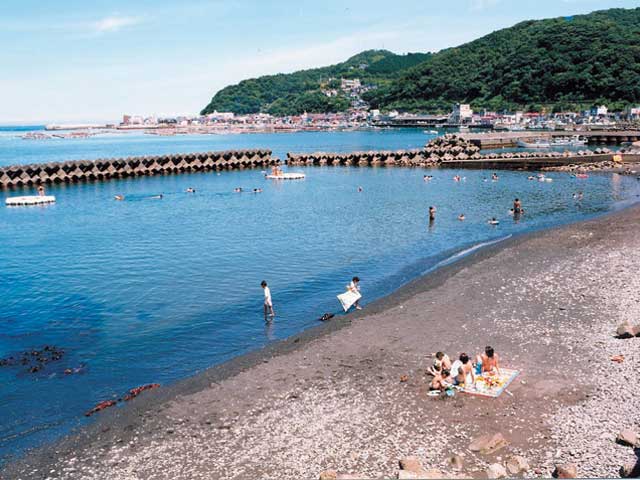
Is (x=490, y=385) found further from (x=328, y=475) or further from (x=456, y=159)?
(x=456, y=159)

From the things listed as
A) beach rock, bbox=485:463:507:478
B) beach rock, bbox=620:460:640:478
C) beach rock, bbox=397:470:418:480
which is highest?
beach rock, bbox=397:470:418:480

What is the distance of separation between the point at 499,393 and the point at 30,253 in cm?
3435

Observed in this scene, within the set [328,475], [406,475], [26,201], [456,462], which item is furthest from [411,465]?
[26,201]

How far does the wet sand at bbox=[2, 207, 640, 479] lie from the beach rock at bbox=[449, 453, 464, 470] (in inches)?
6.0

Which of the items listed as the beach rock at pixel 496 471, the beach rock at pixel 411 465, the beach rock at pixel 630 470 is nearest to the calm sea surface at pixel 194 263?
the beach rock at pixel 411 465

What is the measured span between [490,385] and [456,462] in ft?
13.2

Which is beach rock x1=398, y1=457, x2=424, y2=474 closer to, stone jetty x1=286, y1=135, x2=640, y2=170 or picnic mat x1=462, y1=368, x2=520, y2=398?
picnic mat x1=462, y1=368, x2=520, y2=398

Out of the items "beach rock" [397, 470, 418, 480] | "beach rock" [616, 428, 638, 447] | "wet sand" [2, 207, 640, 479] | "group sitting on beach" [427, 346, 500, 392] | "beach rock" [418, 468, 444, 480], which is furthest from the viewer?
"group sitting on beach" [427, 346, 500, 392]

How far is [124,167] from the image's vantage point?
297ft

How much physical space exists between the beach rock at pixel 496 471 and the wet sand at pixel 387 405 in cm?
52

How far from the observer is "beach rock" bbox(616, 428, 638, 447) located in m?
12.7

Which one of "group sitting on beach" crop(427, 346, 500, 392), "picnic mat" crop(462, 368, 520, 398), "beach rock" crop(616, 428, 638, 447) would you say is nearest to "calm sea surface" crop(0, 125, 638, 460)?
"group sitting on beach" crop(427, 346, 500, 392)

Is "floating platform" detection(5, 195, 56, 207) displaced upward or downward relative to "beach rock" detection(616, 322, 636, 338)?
upward

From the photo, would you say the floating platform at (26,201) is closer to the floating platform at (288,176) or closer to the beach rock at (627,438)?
the floating platform at (288,176)
